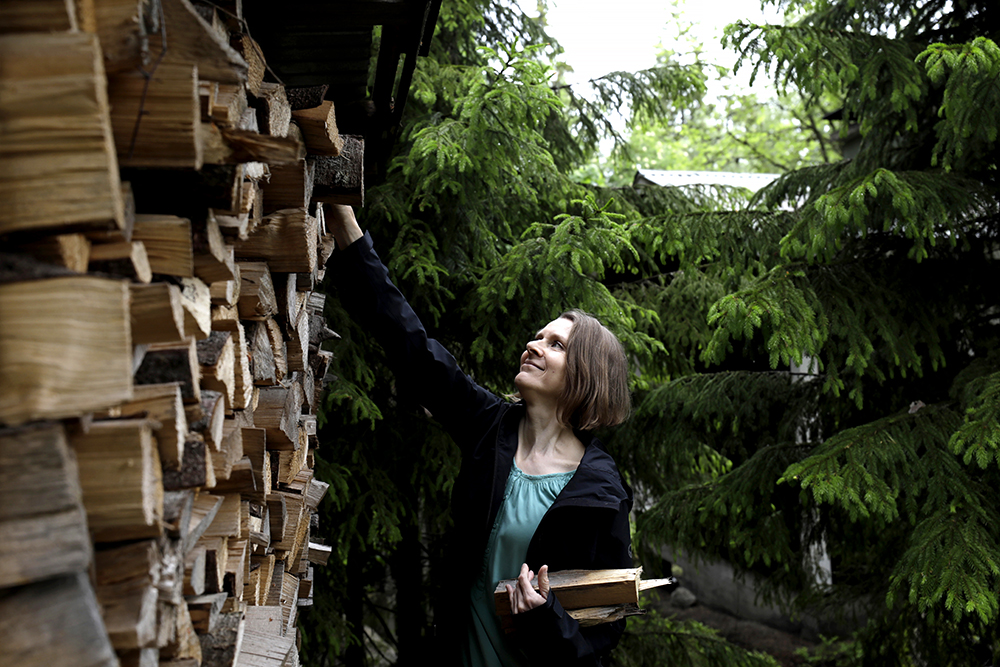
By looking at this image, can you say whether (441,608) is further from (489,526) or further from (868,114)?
(868,114)

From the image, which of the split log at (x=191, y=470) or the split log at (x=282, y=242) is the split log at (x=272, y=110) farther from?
the split log at (x=191, y=470)

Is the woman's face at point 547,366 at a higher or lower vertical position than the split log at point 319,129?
lower

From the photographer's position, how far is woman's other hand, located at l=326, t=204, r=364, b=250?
255cm

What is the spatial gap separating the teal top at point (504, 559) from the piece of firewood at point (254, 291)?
3.26 feet

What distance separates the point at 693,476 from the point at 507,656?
373 cm

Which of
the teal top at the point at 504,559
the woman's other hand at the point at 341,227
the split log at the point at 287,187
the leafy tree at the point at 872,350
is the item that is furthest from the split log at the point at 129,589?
the leafy tree at the point at 872,350

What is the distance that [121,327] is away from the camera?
108cm

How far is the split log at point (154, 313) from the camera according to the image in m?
1.18

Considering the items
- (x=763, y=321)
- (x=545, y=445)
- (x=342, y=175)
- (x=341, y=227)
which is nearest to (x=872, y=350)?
(x=763, y=321)

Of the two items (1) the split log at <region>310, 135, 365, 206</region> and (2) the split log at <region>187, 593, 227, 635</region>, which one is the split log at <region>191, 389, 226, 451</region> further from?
(1) the split log at <region>310, 135, 365, 206</region>

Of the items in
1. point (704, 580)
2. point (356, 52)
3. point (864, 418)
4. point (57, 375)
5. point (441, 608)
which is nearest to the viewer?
point (57, 375)

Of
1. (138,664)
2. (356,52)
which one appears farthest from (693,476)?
(138,664)

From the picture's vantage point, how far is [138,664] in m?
1.19

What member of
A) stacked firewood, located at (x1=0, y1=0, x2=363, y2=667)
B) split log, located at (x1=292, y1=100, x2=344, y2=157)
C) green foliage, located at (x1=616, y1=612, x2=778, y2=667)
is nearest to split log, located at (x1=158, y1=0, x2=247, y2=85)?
stacked firewood, located at (x1=0, y1=0, x2=363, y2=667)
